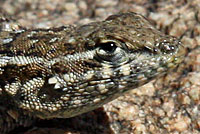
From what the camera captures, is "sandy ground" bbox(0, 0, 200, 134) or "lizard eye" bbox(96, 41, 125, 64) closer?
"lizard eye" bbox(96, 41, 125, 64)

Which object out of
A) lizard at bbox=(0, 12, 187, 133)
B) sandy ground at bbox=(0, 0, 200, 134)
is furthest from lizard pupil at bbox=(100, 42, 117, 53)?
sandy ground at bbox=(0, 0, 200, 134)

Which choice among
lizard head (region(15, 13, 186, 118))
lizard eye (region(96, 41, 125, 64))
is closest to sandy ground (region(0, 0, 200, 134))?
lizard head (region(15, 13, 186, 118))

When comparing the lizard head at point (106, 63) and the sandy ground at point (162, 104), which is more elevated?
the lizard head at point (106, 63)

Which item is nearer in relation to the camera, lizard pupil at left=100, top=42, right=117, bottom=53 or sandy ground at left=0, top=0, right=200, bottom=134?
lizard pupil at left=100, top=42, right=117, bottom=53

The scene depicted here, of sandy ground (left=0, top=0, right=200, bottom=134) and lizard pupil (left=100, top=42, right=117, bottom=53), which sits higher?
lizard pupil (left=100, top=42, right=117, bottom=53)

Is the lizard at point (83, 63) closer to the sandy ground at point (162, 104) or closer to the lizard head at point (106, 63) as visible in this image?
the lizard head at point (106, 63)

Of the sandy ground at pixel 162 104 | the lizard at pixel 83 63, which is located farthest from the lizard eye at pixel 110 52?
the sandy ground at pixel 162 104

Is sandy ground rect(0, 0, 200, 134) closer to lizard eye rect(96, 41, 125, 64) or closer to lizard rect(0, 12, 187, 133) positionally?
lizard rect(0, 12, 187, 133)

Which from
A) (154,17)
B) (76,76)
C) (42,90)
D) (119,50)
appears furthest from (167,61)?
(154,17)
